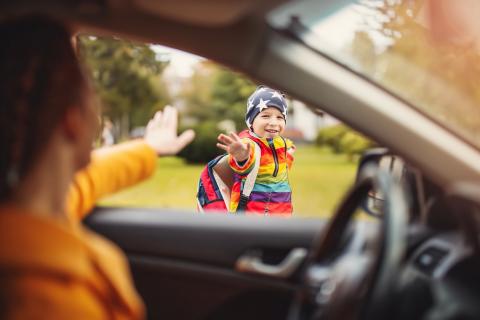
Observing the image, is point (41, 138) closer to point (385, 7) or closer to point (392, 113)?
point (392, 113)

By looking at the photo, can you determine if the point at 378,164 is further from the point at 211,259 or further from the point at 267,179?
the point at 267,179

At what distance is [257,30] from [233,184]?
9.00 ft

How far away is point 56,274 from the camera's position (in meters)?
1.29

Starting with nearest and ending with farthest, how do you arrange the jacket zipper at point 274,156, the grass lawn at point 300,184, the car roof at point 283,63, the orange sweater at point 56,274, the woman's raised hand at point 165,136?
the orange sweater at point 56,274
the car roof at point 283,63
the woman's raised hand at point 165,136
the jacket zipper at point 274,156
the grass lawn at point 300,184

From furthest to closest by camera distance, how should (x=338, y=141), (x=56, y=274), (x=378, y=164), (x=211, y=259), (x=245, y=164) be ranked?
(x=338, y=141) → (x=245, y=164) → (x=211, y=259) → (x=378, y=164) → (x=56, y=274)

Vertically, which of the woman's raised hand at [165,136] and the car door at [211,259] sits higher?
the woman's raised hand at [165,136]

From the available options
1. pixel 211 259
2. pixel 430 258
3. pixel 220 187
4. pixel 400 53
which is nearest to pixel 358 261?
pixel 430 258

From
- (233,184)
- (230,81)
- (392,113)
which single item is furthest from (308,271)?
(230,81)

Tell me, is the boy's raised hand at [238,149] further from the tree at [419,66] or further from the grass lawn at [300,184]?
the grass lawn at [300,184]

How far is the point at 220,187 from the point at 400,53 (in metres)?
2.42

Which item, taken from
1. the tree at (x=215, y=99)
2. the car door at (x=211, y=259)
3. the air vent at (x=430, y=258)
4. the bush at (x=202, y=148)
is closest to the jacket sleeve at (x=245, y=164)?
the car door at (x=211, y=259)

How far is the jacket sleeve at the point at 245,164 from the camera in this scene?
4316 mm

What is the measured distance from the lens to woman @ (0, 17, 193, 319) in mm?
1276

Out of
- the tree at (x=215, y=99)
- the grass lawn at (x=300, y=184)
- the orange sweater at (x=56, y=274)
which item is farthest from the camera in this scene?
the tree at (x=215, y=99)
